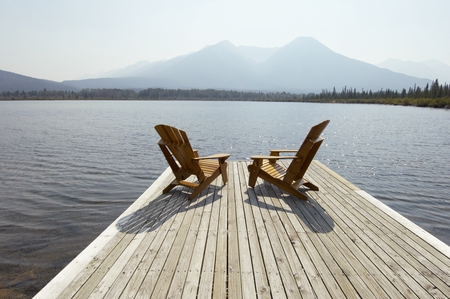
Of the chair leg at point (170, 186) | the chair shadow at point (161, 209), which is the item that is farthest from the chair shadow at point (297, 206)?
the chair leg at point (170, 186)

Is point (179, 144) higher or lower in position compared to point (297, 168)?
higher

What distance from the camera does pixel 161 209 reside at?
436 cm

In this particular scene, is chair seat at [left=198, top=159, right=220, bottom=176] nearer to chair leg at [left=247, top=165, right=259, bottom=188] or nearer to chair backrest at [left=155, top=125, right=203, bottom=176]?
chair backrest at [left=155, top=125, right=203, bottom=176]

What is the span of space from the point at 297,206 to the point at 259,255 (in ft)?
5.60

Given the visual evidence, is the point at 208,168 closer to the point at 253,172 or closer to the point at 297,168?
the point at 253,172

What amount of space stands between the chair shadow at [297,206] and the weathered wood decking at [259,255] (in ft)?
0.05

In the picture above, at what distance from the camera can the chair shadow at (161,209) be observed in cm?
371

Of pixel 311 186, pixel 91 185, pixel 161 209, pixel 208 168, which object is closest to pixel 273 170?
pixel 311 186

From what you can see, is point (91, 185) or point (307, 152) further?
point (91, 185)

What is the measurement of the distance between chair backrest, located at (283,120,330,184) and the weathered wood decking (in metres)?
0.49

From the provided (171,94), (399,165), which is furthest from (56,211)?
(171,94)

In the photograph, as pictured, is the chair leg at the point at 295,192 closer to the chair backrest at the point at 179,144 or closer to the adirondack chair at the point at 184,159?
the adirondack chair at the point at 184,159

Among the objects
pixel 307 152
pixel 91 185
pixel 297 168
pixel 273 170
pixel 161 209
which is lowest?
pixel 91 185

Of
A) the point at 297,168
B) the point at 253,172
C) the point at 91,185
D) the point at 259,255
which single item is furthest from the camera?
the point at 91,185
